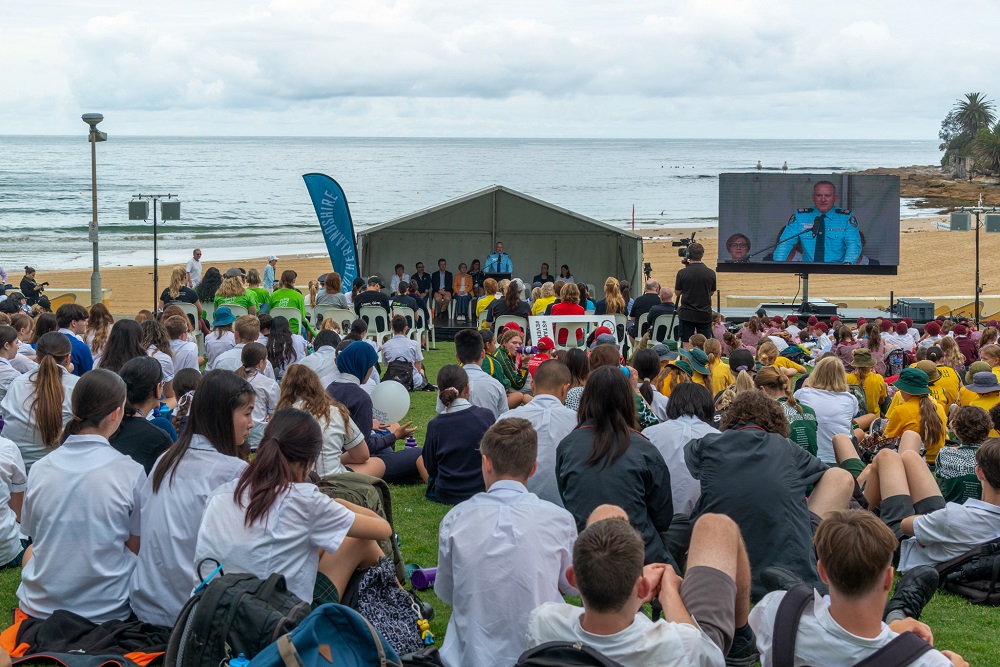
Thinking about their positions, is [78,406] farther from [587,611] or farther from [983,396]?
[983,396]

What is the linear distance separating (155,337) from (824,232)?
42.5ft

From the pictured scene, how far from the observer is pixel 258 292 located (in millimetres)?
11359

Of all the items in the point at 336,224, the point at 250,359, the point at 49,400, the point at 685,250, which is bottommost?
the point at 49,400

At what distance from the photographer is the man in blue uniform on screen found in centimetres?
1695

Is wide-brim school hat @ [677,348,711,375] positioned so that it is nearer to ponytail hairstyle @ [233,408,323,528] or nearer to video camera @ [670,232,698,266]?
ponytail hairstyle @ [233,408,323,528]

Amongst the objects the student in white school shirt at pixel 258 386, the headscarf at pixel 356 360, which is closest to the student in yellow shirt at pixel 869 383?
the headscarf at pixel 356 360

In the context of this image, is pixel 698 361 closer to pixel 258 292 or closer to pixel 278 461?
pixel 278 461

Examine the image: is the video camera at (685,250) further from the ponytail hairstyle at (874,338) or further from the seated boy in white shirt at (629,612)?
the seated boy in white shirt at (629,612)

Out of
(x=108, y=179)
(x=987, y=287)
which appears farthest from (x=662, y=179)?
(x=987, y=287)

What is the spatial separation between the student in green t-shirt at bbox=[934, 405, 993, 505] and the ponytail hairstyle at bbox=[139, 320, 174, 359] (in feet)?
16.0

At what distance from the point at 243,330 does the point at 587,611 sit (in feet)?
17.8

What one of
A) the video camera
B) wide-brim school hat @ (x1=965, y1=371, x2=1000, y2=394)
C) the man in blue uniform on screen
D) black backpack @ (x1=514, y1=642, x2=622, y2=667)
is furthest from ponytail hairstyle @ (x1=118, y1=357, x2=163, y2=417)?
the man in blue uniform on screen

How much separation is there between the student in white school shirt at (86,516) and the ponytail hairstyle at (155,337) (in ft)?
9.83

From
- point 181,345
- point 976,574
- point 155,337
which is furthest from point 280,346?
point 976,574
